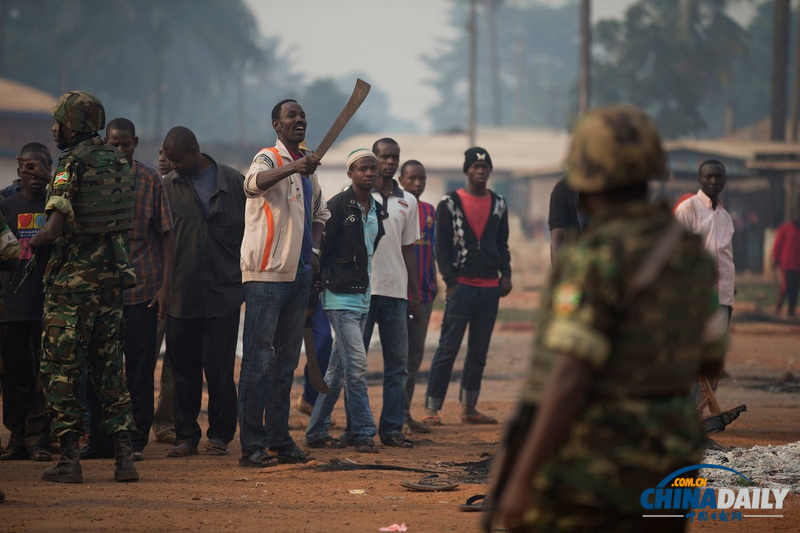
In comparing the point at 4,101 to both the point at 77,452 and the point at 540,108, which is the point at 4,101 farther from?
the point at 540,108

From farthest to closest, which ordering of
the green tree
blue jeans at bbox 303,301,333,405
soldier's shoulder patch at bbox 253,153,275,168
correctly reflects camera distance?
the green tree < blue jeans at bbox 303,301,333,405 < soldier's shoulder patch at bbox 253,153,275,168

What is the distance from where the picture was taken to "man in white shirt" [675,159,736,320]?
26.6 ft

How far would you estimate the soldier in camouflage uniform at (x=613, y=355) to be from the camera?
112 inches

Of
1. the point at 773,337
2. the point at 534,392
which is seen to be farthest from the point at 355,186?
the point at 773,337

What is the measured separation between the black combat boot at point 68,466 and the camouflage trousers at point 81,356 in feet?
0.28

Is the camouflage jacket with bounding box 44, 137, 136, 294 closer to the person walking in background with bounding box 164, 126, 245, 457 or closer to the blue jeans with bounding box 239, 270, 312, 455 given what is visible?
the blue jeans with bounding box 239, 270, 312, 455

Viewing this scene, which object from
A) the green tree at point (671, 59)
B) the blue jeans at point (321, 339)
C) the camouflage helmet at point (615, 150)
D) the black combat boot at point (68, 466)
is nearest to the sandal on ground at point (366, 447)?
the blue jeans at point (321, 339)

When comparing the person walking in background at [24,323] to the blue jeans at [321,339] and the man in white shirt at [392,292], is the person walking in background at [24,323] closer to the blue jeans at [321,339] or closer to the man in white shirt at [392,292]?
the blue jeans at [321,339]

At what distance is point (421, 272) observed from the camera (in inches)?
377

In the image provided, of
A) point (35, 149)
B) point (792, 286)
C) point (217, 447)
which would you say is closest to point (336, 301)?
point (217, 447)

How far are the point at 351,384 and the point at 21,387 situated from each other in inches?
96.7

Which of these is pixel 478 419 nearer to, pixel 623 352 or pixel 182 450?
pixel 182 450

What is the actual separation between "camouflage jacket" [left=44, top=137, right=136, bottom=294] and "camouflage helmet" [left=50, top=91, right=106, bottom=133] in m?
0.10

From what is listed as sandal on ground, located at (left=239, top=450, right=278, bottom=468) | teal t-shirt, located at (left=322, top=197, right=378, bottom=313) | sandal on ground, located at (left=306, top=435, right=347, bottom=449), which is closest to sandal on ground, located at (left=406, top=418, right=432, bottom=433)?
sandal on ground, located at (left=306, top=435, right=347, bottom=449)
